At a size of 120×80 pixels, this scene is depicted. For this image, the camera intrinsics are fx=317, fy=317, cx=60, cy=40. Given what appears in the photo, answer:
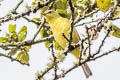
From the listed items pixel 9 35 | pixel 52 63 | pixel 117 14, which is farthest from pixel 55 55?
pixel 9 35

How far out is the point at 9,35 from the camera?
3697mm

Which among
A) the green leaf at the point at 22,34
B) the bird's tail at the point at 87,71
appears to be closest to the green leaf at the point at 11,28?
the green leaf at the point at 22,34

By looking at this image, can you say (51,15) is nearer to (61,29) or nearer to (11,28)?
(61,29)

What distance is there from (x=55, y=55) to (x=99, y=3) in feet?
2.51

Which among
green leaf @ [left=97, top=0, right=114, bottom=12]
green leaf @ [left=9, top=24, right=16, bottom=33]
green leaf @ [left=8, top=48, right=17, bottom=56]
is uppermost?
green leaf @ [left=97, top=0, right=114, bottom=12]

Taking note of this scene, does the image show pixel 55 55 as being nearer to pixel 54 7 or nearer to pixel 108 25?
pixel 108 25

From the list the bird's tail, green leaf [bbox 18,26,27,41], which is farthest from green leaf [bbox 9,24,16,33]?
the bird's tail

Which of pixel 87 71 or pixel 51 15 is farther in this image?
pixel 51 15

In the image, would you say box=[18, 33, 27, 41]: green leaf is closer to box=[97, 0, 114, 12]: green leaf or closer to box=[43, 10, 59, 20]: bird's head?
box=[43, 10, 59, 20]: bird's head

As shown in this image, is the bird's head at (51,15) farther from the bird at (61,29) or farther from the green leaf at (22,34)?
the green leaf at (22,34)

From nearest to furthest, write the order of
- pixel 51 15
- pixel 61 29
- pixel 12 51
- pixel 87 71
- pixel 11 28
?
pixel 12 51 → pixel 11 28 → pixel 61 29 → pixel 87 71 → pixel 51 15

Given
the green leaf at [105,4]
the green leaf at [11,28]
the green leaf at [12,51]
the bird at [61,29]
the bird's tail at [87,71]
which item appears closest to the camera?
the green leaf at [105,4]

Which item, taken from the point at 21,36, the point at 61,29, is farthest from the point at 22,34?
the point at 61,29

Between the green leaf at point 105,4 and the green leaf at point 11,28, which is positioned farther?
the green leaf at point 11,28
